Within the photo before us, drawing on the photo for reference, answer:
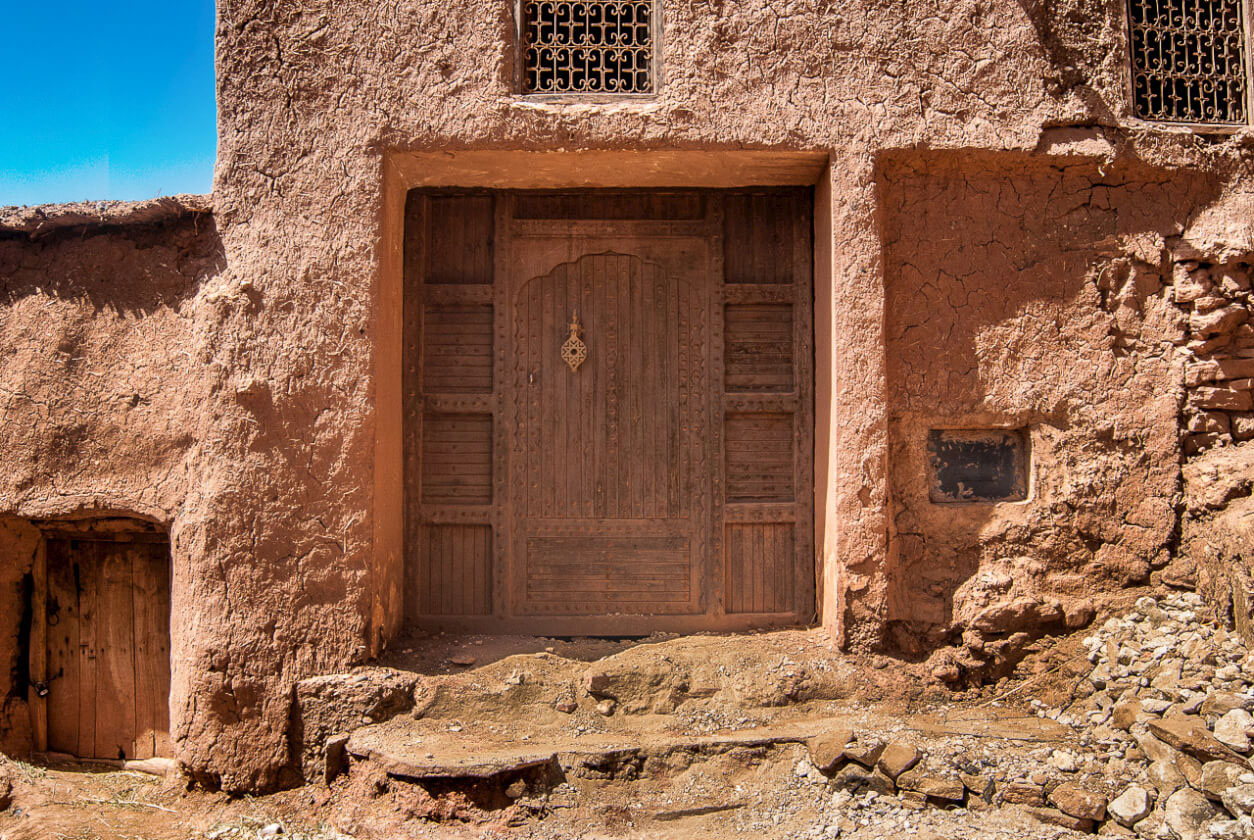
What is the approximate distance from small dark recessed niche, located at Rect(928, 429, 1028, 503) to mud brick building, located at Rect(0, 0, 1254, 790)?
17 mm

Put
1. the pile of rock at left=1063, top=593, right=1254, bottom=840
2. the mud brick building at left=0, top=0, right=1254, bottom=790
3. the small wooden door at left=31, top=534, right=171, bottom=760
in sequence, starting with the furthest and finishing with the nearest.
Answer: the small wooden door at left=31, top=534, right=171, bottom=760
the mud brick building at left=0, top=0, right=1254, bottom=790
the pile of rock at left=1063, top=593, right=1254, bottom=840

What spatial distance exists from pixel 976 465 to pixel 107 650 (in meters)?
4.53

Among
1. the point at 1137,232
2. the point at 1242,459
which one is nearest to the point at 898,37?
the point at 1137,232

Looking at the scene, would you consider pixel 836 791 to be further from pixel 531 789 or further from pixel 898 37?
pixel 898 37

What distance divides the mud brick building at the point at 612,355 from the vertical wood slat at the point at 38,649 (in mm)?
17

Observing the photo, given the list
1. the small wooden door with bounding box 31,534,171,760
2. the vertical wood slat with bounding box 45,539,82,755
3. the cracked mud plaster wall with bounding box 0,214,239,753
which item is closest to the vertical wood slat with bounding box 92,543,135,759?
the small wooden door with bounding box 31,534,171,760

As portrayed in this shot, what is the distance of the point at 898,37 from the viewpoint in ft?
13.3

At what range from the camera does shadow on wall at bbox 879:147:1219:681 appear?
13.5 ft

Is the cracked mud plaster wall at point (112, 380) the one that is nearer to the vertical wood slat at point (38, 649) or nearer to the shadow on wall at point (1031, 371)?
the vertical wood slat at point (38, 649)

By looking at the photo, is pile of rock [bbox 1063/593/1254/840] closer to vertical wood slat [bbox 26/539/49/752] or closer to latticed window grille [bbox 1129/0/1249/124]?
latticed window grille [bbox 1129/0/1249/124]

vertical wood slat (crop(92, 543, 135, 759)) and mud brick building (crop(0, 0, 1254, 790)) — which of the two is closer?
mud brick building (crop(0, 0, 1254, 790))

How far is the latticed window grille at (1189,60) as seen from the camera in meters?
4.27

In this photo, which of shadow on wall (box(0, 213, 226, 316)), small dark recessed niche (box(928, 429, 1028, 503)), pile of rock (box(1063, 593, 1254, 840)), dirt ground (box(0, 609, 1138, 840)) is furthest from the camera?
small dark recessed niche (box(928, 429, 1028, 503))

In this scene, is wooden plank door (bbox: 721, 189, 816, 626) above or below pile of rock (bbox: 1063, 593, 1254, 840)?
above
